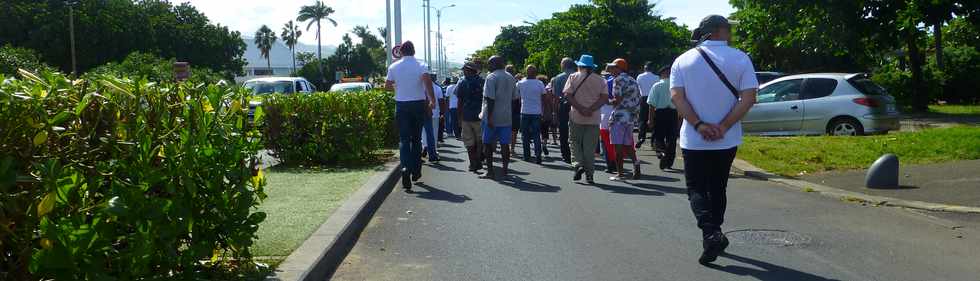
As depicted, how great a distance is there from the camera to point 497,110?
38.4 feet

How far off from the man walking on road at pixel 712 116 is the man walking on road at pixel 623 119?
479 centimetres

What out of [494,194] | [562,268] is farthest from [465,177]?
[562,268]

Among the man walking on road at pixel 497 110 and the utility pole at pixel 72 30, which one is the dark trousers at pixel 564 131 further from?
the utility pole at pixel 72 30

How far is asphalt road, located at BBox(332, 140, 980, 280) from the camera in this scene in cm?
584

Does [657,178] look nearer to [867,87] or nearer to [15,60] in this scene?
[867,87]

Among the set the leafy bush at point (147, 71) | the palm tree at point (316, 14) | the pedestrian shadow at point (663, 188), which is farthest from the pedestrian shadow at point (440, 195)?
the palm tree at point (316, 14)

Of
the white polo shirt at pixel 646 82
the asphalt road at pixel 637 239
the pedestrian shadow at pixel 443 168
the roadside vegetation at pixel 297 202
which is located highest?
the white polo shirt at pixel 646 82

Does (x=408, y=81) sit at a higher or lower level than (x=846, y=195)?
higher

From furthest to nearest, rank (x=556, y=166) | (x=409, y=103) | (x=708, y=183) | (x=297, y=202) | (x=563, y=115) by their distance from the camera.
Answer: (x=563, y=115), (x=556, y=166), (x=409, y=103), (x=297, y=202), (x=708, y=183)

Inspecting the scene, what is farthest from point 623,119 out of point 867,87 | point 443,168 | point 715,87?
point 867,87

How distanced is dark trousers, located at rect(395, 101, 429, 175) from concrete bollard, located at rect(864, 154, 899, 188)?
15.1ft

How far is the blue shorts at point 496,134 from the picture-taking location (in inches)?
454

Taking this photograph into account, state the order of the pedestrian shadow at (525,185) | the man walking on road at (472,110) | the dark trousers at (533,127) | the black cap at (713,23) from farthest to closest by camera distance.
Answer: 1. the dark trousers at (533,127)
2. the man walking on road at (472,110)
3. the pedestrian shadow at (525,185)
4. the black cap at (713,23)

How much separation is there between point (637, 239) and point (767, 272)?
1.34 metres
